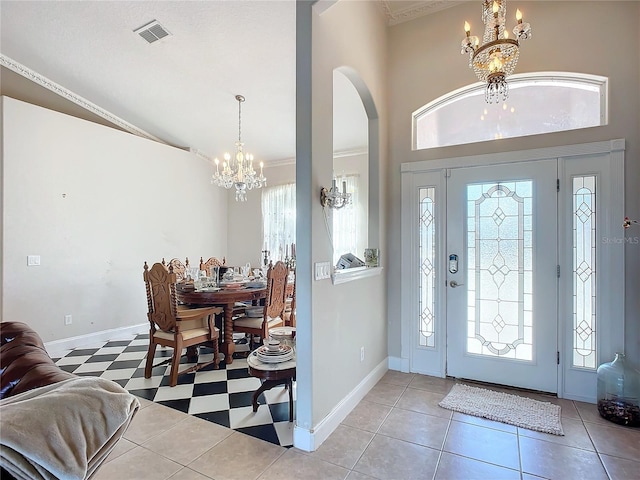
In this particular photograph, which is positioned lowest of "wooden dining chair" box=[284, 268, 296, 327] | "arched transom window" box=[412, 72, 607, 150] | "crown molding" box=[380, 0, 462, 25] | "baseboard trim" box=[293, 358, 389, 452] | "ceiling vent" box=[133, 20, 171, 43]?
"baseboard trim" box=[293, 358, 389, 452]

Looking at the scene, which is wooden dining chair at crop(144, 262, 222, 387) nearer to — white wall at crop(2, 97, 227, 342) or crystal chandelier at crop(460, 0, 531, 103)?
white wall at crop(2, 97, 227, 342)

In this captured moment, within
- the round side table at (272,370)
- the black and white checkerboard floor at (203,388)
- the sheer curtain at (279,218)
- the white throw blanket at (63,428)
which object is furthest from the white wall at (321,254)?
the sheer curtain at (279,218)

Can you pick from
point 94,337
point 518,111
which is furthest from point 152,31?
point 94,337

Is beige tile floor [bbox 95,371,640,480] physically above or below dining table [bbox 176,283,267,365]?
below

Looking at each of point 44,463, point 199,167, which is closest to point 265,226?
point 199,167

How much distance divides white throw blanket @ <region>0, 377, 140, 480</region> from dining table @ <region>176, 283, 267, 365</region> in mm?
2415

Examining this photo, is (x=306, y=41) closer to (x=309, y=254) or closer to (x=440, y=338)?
(x=309, y=254)

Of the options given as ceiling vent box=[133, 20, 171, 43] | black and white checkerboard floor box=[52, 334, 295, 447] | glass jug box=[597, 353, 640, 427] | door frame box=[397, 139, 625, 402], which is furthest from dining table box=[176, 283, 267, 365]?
glass jug box=[597, 353, 640, 427]

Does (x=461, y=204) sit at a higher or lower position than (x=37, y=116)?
lower

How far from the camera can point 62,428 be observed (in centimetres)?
84

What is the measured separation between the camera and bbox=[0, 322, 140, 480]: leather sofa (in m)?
0.75

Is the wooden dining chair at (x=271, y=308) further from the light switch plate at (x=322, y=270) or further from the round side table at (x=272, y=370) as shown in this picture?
the light switch plate at (x=322, y=270)

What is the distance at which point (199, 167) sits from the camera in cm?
606

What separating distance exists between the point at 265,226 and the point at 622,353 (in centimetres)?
512
